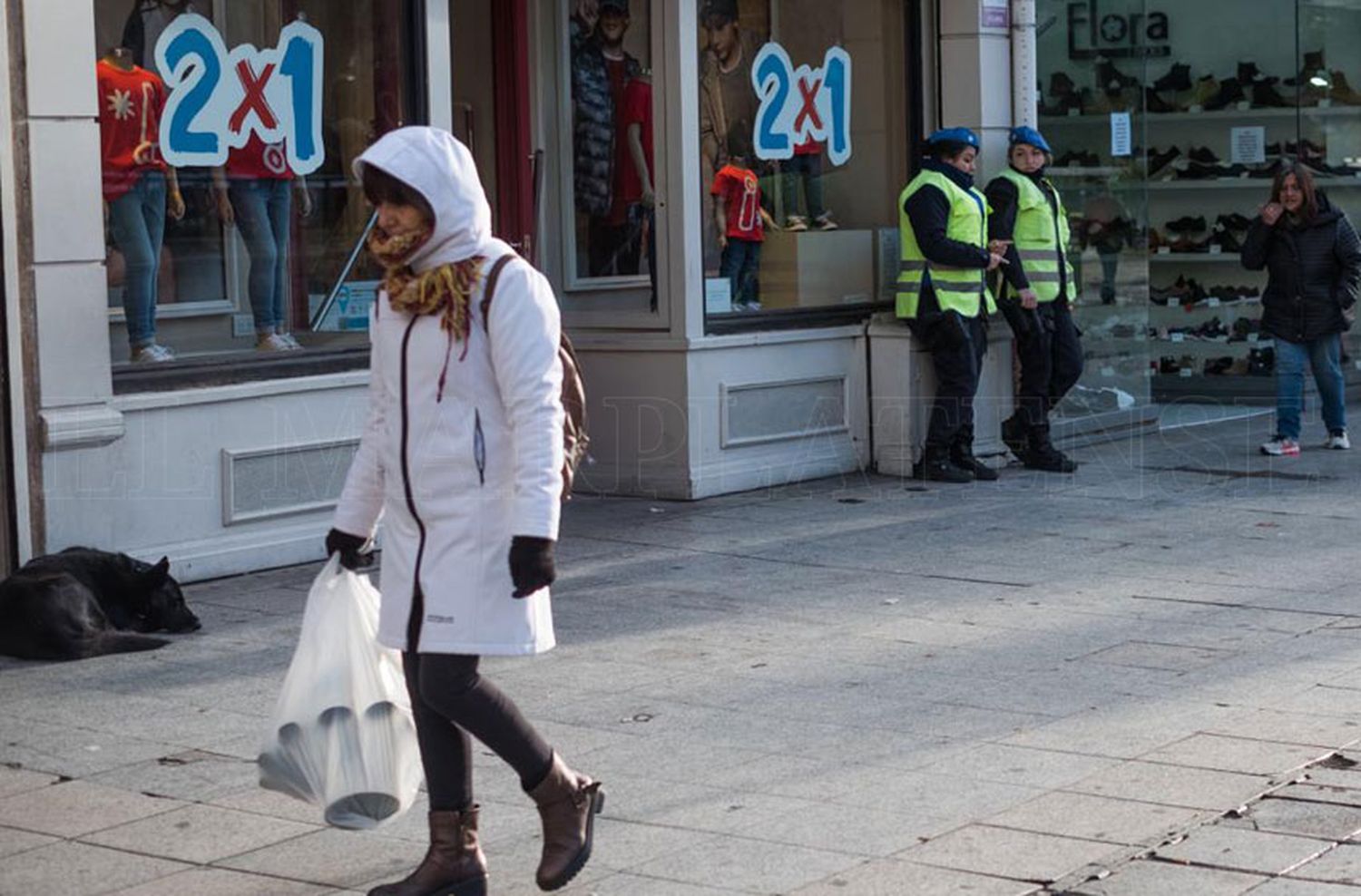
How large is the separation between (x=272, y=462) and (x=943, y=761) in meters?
4.31

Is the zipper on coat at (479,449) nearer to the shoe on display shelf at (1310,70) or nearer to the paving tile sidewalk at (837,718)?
the paving tile sidewalk at (837,718)

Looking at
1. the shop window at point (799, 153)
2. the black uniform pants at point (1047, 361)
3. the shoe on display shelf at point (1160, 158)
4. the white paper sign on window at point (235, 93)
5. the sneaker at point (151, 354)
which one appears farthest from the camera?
the shoe on display shelf at point (1160, 158)

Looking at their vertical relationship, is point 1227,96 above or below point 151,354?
above

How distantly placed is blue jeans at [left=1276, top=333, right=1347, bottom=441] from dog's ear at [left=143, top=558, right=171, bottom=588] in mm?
7537

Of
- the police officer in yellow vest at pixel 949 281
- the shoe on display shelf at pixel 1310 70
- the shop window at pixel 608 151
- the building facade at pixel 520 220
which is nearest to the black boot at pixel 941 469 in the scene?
the police officer in yellow vest at pixel 949 281

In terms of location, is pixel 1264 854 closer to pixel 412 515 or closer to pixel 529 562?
pixel 529 562

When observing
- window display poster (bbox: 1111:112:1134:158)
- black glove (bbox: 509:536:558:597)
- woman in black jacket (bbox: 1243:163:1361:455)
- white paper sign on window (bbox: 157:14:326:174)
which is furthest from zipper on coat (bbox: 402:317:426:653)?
window display poster (bbox: 1111:112:1134:158)

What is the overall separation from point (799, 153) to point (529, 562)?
828 cm

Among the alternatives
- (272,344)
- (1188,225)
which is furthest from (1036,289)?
(272,344)

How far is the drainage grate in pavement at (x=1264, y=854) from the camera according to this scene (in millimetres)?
5250

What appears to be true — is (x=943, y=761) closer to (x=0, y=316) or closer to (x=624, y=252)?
(x=0, y=316)

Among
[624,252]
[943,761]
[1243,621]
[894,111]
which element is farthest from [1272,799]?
[894,111]

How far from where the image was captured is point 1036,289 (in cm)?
1295

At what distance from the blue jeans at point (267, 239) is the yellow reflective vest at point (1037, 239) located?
4.45 metres
